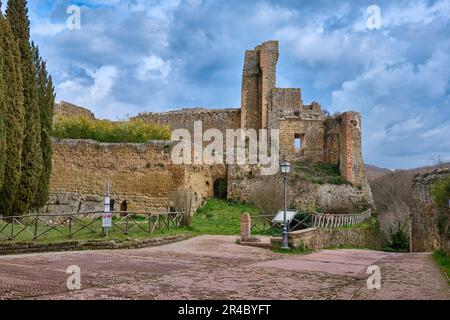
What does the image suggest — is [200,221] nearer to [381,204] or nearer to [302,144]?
[302,144]

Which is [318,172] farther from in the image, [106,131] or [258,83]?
[106,131]

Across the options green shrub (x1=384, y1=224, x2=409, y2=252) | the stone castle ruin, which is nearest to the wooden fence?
green shrub (x1=384, y1=224, x2=409, y2=252)

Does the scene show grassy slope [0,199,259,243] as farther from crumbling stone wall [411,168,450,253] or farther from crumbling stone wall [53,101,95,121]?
crumbling stone wall [53,101,95,121]

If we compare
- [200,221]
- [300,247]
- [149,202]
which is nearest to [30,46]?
[149,202]

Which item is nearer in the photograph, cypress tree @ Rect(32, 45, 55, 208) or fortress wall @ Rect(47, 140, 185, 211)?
cypress tree @ Rect(32, 45, 55, 208)

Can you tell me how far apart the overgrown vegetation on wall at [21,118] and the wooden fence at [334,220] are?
12.2 meters

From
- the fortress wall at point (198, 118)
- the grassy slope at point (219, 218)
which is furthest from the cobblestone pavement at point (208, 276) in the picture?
the fortress wall at point (198, 118)

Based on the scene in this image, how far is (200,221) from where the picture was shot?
943 inches

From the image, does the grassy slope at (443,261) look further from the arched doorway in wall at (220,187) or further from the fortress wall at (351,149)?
the arched doorway in wall at (220,187)

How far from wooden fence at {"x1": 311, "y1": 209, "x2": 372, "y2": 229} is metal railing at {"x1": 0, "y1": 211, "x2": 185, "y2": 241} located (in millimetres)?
5890

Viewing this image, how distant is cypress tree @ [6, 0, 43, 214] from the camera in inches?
795

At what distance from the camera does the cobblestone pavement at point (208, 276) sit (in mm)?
7906

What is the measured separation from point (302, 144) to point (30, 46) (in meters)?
20.3

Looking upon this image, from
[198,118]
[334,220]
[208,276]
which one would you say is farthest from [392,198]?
[208,276]
